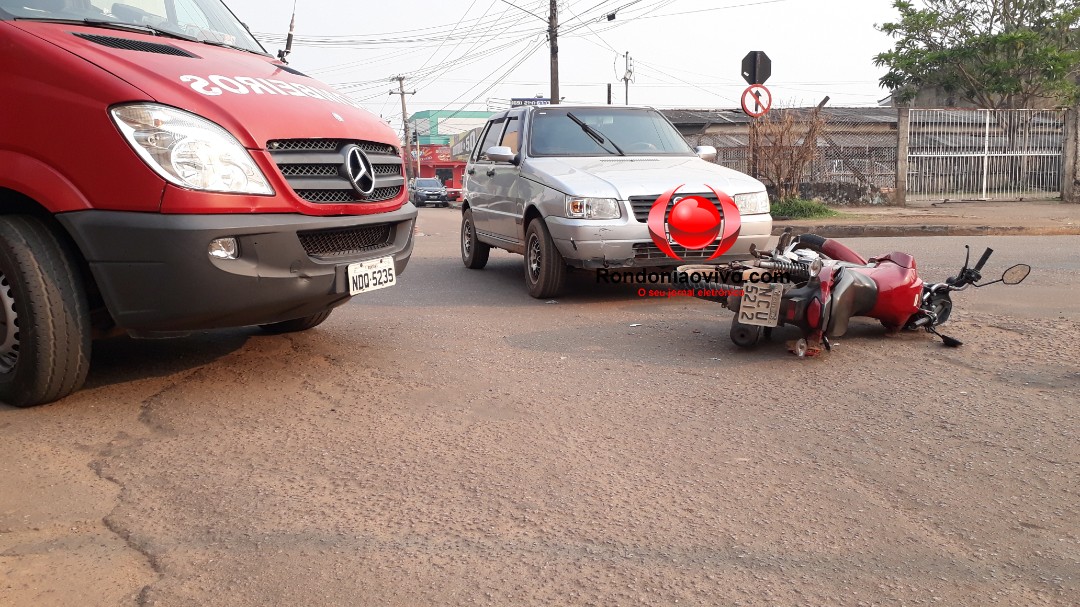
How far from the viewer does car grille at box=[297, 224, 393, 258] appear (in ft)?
14.9

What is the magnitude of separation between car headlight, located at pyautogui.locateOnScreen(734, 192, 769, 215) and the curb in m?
7.87

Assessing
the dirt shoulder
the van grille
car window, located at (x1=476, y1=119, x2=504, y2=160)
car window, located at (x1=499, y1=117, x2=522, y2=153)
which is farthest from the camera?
the dirt shoulder

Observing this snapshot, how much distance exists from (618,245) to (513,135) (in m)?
2.38

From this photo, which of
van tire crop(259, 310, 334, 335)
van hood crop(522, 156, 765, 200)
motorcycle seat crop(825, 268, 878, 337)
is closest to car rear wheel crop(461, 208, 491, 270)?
van hood crop(522, 156, 765, 200)

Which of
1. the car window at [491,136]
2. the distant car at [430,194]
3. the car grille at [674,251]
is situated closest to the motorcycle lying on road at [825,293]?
the car grille at [674,251]

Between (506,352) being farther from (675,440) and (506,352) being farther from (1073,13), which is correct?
(1073,13)

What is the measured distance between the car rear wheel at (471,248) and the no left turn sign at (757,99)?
7662 mm

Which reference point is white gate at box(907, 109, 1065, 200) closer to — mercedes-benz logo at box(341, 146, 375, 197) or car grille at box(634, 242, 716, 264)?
car grille at box(634, 242, 716, 264)

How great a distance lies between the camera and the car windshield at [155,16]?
453 centimetres

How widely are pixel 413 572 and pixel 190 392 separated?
237 cm

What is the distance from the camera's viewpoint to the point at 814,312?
16.8 feet

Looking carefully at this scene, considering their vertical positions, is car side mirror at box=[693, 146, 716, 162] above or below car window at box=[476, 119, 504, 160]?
below

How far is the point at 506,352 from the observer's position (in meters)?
5.53

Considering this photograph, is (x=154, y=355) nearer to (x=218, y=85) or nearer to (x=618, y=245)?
(x=218, y=85)
